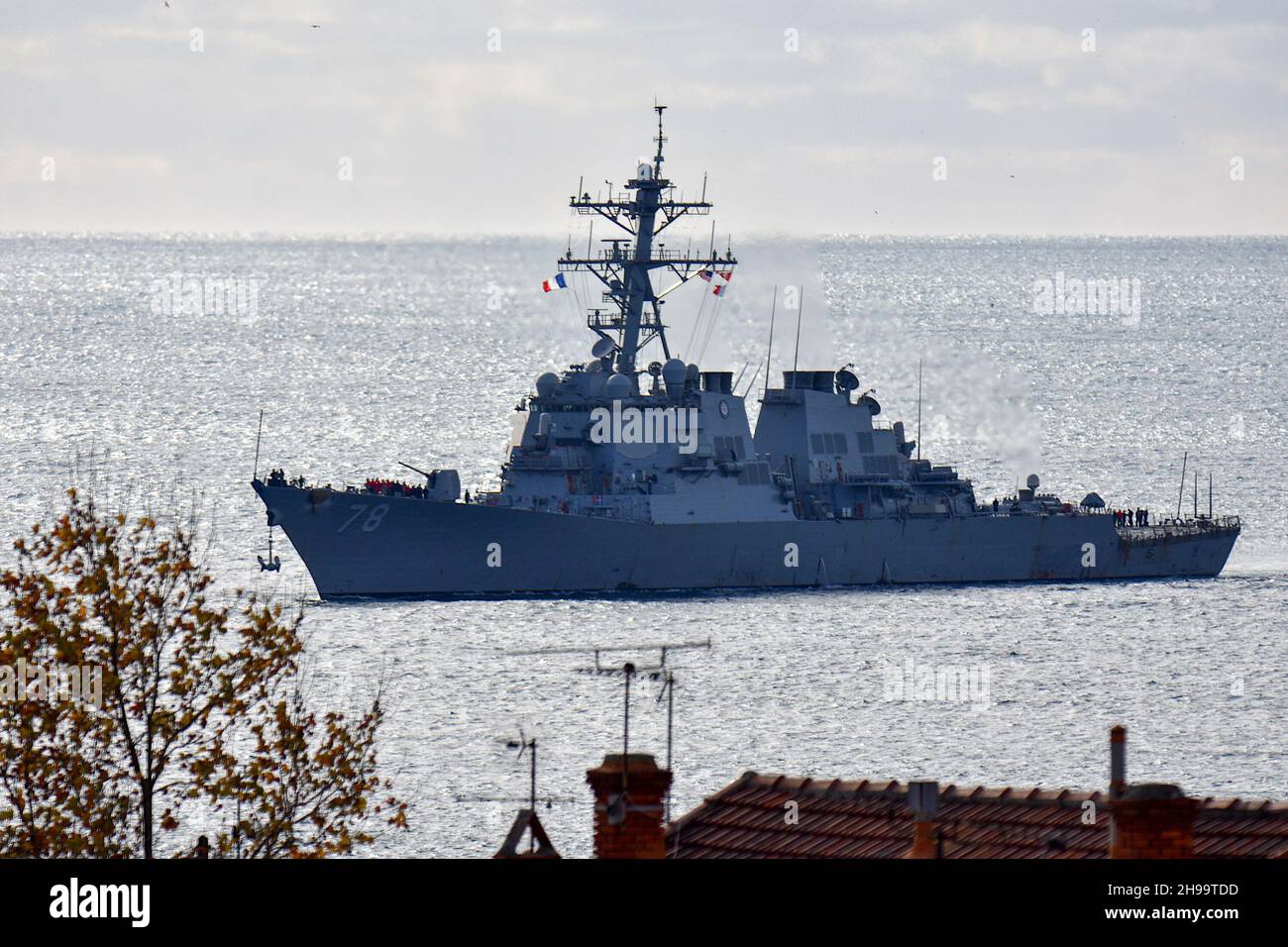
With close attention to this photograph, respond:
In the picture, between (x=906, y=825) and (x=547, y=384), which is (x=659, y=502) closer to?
(x=547, y=384)

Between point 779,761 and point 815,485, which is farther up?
point 815,485

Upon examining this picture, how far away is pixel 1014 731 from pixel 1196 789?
629 centimetres

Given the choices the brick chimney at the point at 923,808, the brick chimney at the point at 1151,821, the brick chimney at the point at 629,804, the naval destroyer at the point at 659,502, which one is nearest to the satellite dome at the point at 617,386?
the naval destroyer at the point at 659,502

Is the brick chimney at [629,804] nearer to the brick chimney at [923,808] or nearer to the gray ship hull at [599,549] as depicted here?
the brick chimney at [923,808]

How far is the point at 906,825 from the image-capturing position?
61.7 ft

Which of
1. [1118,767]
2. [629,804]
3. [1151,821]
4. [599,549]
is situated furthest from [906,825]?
[599,549]

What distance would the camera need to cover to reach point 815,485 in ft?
226

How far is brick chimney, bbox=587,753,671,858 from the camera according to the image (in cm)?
1510

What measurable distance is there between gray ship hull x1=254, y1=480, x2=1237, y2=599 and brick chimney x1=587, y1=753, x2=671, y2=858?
4713 cm

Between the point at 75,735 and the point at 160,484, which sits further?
the point at 160,484

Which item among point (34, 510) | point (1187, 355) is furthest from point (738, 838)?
point (1187, 355)

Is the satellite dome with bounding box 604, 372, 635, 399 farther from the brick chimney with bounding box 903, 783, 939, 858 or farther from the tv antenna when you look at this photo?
the brick chimney with bounding box 903, 783, 939, 858
